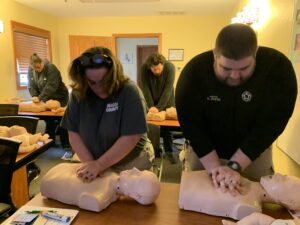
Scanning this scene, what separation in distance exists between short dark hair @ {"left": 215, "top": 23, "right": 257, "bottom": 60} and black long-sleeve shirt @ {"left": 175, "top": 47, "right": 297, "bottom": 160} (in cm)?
18

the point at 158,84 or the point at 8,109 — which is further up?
the point at 158,84

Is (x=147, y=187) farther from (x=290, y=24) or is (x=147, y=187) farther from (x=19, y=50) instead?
(x=19, y=50)

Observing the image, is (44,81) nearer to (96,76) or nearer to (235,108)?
(96,76)

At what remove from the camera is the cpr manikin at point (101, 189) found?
0.84 metres

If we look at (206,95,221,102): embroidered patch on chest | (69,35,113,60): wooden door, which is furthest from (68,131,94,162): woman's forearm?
(69,35,113,60): wooden door

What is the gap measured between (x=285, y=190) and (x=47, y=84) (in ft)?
11.0

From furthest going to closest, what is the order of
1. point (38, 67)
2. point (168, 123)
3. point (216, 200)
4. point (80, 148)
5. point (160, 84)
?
1. point (38, 67)
2. point (160, 84)
3. point (168, 123)
4. point (80, 148)
5. point (216, 200)

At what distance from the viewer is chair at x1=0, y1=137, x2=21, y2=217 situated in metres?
1.32

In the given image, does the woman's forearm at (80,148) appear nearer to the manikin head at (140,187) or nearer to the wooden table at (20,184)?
the manikin head at (140,187)

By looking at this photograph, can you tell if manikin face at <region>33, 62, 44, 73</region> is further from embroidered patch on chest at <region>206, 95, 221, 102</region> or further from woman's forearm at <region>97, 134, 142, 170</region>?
embroidered patch on chest at <region>206, 95, 221, 102</region>

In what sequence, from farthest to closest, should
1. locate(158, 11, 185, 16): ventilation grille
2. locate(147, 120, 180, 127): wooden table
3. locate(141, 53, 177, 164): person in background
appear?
locate(158, 11, 185, 16): ventilation grille
locate(141, 53, 177, 164): person in background
locate(147, 120, 180, 127): wooden table

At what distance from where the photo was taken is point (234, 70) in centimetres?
86

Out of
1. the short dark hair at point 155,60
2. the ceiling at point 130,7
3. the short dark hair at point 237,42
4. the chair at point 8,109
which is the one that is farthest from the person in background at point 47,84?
the short dark hair at point 237,42

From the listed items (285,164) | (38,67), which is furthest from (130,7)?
(285,164)
